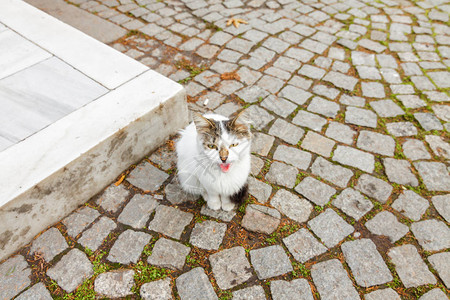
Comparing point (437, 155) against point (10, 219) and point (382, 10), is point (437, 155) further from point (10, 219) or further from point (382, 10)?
point (10, 219)

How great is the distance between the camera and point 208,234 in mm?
2820

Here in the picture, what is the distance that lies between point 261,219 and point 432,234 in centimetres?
159

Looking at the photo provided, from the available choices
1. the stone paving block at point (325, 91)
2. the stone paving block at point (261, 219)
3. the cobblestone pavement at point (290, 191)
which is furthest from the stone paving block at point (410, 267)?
the stone paving block at point (325, 91)

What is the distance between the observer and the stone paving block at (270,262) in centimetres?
260

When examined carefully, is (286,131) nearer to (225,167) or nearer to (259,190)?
(259,190)

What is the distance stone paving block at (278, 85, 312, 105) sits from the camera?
411 centimetres

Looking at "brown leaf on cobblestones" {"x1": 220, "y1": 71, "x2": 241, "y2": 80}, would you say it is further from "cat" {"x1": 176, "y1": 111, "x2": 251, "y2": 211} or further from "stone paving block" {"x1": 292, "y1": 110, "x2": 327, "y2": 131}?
"cat" {"x1": 176, "y1": 111, "x2": 251, "y2": 211}

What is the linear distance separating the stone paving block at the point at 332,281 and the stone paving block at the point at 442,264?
774 mm

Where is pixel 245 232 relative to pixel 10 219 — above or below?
below

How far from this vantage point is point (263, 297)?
2.46 meters

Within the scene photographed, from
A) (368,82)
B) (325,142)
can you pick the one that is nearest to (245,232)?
(325,142)

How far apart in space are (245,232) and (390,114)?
2544 mm

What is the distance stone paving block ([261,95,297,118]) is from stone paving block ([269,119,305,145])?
0.53 feet

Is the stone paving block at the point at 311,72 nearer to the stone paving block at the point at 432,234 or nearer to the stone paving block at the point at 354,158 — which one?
the stone paving block at the point at 354,158
